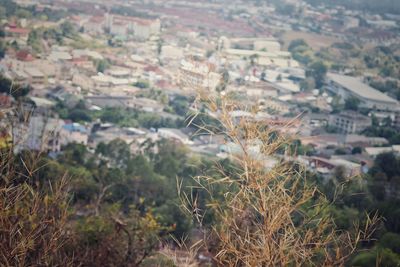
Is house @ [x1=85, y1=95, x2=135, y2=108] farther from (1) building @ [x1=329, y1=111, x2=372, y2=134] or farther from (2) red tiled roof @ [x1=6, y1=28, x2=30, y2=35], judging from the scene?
(2) red tiled roof @ [x1=6, y1=28, x2=30, y2=35]

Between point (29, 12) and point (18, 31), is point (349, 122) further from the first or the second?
point (29, 12)

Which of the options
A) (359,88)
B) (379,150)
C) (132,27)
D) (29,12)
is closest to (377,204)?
(379,150)

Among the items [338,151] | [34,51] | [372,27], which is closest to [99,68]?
[34,51]

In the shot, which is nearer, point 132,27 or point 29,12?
point 29,12

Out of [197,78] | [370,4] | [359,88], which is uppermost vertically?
[197,78]

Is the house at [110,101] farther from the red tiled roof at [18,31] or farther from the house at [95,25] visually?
the house at [95,25]

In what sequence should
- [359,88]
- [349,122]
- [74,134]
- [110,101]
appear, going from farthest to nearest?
[359,88], [110,101], [349,122], [74,134]

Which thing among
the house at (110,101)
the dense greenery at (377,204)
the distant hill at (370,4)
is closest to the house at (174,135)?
the house at (110,101)
